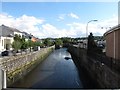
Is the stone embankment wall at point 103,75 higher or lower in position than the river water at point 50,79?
higher

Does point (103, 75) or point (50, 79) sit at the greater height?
point (103, 75)

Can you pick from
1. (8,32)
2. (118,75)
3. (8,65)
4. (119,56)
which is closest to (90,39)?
(8,65)

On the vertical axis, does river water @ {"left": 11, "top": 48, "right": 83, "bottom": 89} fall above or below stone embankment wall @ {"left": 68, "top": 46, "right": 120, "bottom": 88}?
below

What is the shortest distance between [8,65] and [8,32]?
39904 millimetres

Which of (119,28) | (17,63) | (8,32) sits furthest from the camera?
(8,32)

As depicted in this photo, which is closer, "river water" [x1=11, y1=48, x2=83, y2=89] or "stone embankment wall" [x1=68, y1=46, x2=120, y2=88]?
"stone embankment wall" [x1=68, y1=46, x2=120, y2=88]

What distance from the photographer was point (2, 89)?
17.5 feet

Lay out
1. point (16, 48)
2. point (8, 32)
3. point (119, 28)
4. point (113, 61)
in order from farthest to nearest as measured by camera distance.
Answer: point (8, 32) < point (16, 48) < point (119, 28) < point (113, 61)

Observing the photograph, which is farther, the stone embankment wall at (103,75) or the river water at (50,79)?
the river water at (50,79)

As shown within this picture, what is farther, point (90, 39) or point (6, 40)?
point (6, 40)

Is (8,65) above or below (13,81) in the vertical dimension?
above

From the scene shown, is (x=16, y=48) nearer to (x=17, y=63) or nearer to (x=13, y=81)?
(x=17, y=63)

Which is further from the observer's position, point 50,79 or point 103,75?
point 50,79

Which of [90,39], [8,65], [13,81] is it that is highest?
[90,39]
